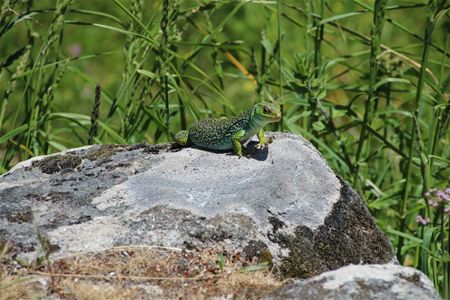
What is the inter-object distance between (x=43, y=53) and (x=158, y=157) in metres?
0.92

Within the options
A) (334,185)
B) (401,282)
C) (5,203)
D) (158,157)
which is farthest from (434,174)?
(5,203)

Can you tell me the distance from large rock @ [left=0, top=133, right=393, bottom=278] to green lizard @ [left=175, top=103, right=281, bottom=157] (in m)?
0.12

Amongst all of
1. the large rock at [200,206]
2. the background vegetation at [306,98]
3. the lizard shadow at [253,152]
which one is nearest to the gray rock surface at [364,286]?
the large rock at [200,206]

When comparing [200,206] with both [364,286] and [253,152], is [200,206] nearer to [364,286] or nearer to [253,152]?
[253,152]

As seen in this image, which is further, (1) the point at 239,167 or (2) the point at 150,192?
(1) the point at 239,167

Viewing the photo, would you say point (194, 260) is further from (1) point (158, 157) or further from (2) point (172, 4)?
(2) point (172, 4)

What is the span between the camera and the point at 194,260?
3707 mm

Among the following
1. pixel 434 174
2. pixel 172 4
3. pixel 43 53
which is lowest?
pixel 434 174

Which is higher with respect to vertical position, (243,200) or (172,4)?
(172,4)

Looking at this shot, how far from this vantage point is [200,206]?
398 cm

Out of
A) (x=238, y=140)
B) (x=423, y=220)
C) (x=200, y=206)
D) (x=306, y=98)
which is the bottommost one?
(x=423, y=220)

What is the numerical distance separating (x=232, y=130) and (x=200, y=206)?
0.93 meters

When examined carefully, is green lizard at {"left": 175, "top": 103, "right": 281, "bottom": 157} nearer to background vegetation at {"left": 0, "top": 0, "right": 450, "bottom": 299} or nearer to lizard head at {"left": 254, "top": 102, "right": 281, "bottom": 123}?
lizard head at {"left": 254, "top": 102, "right": 281, "bottom": 123}

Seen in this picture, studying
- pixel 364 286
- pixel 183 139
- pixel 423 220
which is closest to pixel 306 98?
pixel 183 139
